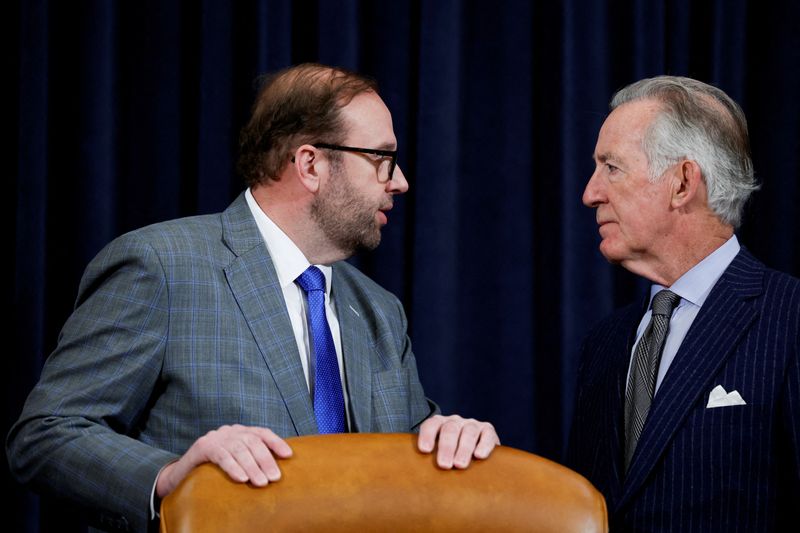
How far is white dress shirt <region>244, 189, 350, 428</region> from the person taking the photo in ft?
5.68

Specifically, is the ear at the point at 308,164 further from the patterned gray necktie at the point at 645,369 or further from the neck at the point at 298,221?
the patterned gray necktie at the point at 645,369

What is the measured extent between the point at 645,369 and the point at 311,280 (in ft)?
2.07

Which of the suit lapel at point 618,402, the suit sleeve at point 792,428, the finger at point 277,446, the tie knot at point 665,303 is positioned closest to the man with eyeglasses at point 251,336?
the finger at point 277,446

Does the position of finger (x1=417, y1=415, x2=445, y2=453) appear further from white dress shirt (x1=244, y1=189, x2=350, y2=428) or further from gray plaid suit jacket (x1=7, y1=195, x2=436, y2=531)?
white dress shirt (x1=244, y1=189, x2=350, y2=428)

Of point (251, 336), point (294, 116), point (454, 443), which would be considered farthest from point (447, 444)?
point (294, 116)

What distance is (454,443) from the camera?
114 centimetres

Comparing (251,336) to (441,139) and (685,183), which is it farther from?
(441,139)

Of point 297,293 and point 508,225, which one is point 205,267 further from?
point 508,225

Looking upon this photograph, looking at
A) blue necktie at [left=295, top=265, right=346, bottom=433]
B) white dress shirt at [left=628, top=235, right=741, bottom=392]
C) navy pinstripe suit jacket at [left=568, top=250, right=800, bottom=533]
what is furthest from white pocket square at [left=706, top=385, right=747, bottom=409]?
blue necktie at [left=295, top=265, right=346, bottom=433]

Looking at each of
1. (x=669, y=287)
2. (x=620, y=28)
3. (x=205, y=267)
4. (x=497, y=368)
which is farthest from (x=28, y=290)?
(x=620, y=28)

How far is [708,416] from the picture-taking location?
164 centimetres

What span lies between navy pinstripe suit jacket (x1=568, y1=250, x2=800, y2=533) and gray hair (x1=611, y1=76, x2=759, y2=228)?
0.58 feet

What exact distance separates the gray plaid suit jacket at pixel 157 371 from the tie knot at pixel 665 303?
0.55 m

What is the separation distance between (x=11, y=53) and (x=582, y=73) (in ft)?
4.67
